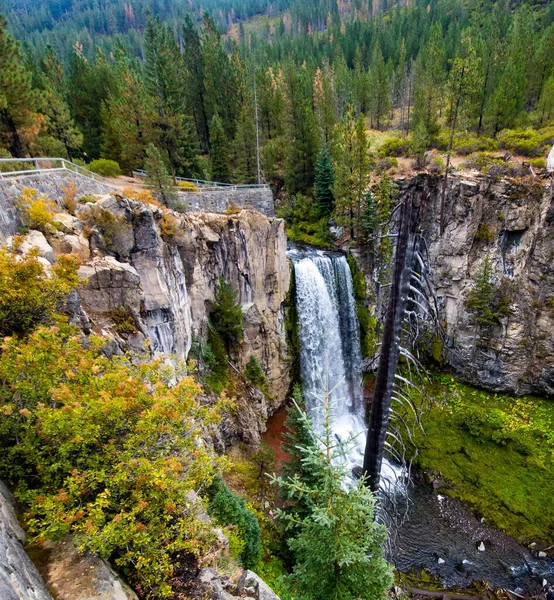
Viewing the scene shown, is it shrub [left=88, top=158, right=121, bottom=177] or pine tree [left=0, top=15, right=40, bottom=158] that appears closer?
pine tree [left=0, top=15, right=40, bottom=158]

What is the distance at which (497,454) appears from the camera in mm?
23969

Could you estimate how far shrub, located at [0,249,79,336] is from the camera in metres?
7.55

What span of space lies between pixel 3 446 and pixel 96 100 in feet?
139

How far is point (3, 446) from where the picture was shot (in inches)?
265

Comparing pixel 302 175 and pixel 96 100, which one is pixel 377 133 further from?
pixel 96 100

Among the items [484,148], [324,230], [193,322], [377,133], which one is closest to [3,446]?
[193,322]

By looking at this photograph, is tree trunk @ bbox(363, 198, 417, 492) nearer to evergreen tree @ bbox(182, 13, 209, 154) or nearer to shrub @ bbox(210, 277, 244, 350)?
shrub @ bbox(210, 277, 244, 350)

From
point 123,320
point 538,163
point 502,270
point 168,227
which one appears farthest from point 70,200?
point 538,163

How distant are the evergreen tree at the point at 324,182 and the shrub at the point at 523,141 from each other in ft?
53.8

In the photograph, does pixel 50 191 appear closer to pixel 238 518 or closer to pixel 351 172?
pixel 238 518

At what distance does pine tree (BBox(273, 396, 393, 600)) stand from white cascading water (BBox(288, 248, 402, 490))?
65.1 feet

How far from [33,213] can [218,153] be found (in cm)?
2933

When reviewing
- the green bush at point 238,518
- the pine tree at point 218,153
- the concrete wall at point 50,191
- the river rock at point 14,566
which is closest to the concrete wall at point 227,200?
the concrete wall at point 50,191

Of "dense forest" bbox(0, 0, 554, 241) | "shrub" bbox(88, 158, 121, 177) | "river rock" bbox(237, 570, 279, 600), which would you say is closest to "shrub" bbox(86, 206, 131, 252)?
"dense forest" bbox(0, 0, 554, 241)
